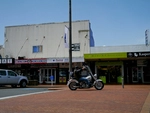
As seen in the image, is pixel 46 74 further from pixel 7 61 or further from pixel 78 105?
pixel 78 105

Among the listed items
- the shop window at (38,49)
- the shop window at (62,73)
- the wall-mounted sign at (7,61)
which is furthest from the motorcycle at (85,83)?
the shop window at (38,49)

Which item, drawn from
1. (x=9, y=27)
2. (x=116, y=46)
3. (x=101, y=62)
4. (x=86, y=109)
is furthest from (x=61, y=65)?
(x=86, y=109)

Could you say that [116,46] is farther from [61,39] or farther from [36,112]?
[36,112]

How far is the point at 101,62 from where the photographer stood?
29516 millimetres

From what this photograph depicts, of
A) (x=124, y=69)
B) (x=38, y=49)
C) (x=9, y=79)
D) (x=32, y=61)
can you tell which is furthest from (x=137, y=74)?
(x=9, y=79)

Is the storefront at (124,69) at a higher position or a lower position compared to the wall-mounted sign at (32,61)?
lower

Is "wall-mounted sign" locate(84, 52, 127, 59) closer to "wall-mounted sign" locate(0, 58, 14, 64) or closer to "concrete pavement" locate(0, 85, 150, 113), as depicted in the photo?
"wall-mounted sign" locate(0, 58, 14, 64)

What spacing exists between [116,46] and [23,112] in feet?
73.6

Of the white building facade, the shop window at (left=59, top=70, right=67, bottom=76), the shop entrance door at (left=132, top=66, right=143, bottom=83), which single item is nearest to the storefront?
the shop entrance door at (left=132, top=66, right=143, bottom=83)

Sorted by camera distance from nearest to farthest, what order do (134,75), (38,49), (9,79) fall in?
1. (9,79)
2. (134,75)
3. (38,49)

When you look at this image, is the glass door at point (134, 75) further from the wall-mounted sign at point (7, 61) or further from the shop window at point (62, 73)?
the wall-mounted sign at point (7, 61)

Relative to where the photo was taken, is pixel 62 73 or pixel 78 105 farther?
pixel 62 73

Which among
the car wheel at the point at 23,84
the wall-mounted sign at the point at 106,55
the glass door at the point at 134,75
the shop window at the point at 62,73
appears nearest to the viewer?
the car wheel at the point at 23,84

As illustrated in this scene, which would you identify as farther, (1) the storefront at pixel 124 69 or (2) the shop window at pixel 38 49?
(2) the shop window at pixel 38 49
